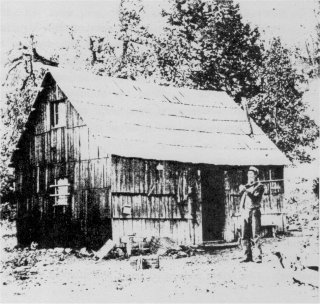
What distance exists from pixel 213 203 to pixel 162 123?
392cm

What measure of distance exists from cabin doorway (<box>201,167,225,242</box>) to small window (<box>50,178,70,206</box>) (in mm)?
5470

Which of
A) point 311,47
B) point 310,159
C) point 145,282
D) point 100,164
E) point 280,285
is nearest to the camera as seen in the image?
point 280,285

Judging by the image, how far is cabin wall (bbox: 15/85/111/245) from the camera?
19438 mm

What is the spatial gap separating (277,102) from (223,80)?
389cm

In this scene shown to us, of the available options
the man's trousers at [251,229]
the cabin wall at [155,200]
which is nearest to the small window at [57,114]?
the cabin wall at [155,200]

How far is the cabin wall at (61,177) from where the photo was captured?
19438 millimetres

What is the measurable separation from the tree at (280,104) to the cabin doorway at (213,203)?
12.8m

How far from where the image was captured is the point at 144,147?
20031mm

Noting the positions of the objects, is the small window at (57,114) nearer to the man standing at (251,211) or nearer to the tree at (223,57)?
the man standing at (251,211)

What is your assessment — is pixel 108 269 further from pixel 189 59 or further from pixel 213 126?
pixel 189 59

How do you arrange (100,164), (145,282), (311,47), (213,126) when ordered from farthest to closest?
(311,47) → (213,126) → (100,164) → (145,282)

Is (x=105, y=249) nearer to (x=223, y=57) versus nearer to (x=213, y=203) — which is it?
(x=213, y=203)

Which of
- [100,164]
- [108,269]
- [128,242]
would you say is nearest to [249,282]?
[108,269]

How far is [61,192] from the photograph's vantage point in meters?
21.2
